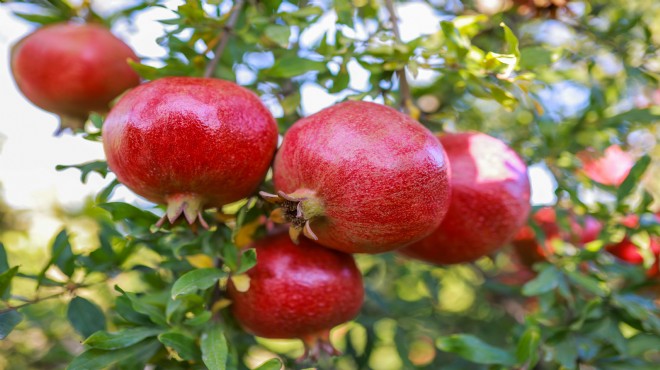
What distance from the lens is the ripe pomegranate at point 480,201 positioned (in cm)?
151

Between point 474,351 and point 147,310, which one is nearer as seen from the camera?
point 147,310

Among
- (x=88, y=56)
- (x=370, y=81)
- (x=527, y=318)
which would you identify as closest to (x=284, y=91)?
(x=370, y=81)

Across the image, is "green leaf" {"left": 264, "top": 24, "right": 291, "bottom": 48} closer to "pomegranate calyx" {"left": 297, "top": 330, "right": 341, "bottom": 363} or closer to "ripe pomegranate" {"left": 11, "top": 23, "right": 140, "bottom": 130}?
"ripe pomegranate" {"left": 11, "top": 23, "right": 140, "bottom": 130}

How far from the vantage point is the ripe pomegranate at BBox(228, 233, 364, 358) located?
135 centimetres

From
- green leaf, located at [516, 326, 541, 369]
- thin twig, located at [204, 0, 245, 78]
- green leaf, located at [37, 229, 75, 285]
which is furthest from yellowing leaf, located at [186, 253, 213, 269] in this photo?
green leaf, located at [516, 326, 541, 369]

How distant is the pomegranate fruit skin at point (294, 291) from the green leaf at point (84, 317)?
0.39m

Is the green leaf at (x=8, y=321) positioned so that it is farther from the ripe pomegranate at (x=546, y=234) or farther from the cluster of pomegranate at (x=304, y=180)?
the ripe pomegranate at (x=546, y=234)

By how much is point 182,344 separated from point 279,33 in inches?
30.5

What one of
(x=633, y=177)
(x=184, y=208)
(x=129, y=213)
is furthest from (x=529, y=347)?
(x=129, y=213)

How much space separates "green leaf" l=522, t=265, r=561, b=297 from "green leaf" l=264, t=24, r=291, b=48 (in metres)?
0.94

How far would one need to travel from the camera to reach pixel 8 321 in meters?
1.31

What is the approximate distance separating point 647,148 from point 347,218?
2062 mm

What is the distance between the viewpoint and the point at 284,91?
6.41ft

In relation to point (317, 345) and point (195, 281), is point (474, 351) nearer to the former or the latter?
point (317, 345)
